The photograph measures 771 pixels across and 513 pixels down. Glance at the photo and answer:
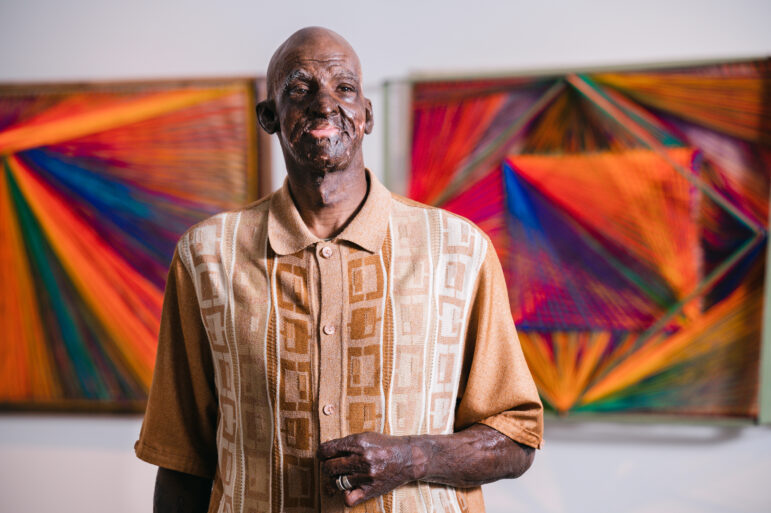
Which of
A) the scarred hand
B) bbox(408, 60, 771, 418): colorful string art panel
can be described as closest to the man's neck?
the scarred hand

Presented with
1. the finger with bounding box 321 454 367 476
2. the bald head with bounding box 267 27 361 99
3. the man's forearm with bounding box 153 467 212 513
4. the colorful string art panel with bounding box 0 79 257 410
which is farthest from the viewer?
the colorful string art panel with bounding box 0 79 257 410

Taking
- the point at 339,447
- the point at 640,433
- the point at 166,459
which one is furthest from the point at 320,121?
the point at 640,433

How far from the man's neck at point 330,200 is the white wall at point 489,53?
66 cm

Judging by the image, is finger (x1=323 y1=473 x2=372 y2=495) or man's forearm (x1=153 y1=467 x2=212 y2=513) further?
man's forearm (x1=153 y1=467 x2=212 y2=513)

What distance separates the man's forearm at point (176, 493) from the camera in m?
0.98

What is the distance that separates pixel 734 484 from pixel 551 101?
1132mm

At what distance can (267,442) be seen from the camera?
0.87 m

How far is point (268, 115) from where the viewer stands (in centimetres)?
Result: 95

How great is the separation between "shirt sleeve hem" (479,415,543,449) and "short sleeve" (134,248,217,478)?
47 centimetres

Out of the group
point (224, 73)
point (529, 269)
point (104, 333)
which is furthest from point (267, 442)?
point (224, 73)

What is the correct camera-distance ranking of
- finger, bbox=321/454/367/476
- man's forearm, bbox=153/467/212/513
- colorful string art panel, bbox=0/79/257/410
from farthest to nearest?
colorful string art panel, bbox=0/79/257/410, man's forearm, bbox=153/467/212/513, finger, bbox=321/454/367/476

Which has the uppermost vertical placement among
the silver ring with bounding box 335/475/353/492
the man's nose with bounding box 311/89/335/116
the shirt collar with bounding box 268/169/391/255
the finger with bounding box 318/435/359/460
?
the man's nose with bounding box 311/89/335/116

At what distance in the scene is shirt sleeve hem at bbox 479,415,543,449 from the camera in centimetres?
89

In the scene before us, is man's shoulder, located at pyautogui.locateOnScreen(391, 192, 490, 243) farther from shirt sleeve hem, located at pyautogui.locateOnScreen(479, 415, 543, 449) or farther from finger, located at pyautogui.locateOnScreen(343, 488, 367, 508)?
finger, located at pyautogui.locateOnScreen(343, 488, 367, 508)
